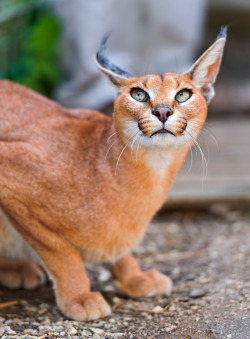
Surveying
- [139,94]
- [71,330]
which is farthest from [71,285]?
[139,94]

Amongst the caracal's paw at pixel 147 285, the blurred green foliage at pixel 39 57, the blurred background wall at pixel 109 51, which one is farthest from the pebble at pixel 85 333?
the blurred green foliage at pixel 39 57

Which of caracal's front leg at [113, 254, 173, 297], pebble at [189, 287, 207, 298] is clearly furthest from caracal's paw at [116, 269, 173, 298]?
pebble at [189, 287, 207, 298]

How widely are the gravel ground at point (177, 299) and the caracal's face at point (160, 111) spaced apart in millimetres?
1001

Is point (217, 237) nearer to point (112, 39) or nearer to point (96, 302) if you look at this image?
point (96, 302)

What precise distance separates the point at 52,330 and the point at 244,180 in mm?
2807

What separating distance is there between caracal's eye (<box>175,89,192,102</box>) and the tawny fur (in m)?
0.04

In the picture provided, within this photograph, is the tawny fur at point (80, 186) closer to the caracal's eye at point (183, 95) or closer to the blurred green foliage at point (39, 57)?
the caracal's eye at point (183, 95)

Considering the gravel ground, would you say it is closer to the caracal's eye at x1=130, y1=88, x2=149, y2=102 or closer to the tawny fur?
the tawny fur

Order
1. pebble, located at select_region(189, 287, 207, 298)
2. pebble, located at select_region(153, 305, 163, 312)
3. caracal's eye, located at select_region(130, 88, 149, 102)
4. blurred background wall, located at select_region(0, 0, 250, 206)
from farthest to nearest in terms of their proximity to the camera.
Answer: blurred background wall, located at select_region(0, 0, 250, 206) < pebble, located at select_region(189, 287, 207, 298) < pebble, located at select_region(153, 305, 163, 312) < caracal's eye, located at select_region(130, 88, 149, 102)

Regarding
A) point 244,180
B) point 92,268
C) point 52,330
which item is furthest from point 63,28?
point 52,330

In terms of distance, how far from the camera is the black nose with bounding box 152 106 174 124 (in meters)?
3.03

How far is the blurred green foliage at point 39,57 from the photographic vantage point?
620cm

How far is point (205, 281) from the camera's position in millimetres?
4031

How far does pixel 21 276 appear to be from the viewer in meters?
4.05
